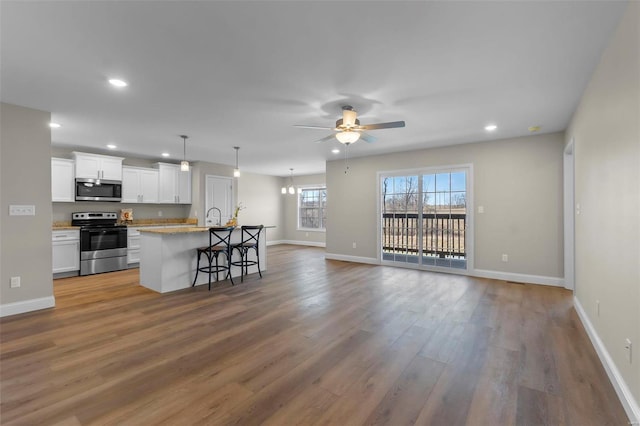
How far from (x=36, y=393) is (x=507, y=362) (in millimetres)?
3572

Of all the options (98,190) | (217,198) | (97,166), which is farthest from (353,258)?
(97,166)

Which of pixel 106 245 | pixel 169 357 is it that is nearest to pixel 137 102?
pixel 169 357

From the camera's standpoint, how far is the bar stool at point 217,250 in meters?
4.66

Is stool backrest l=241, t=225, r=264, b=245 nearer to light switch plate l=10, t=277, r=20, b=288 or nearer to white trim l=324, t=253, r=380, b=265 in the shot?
white trim l=324, t=253, r=380, b=265

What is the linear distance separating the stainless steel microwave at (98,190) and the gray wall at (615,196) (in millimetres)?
7678

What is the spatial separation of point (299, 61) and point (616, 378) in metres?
3.45

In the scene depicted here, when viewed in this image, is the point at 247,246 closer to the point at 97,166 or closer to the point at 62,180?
the point at 97,166

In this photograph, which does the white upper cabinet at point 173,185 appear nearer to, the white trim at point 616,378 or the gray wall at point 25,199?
the gray wall at point 25,199

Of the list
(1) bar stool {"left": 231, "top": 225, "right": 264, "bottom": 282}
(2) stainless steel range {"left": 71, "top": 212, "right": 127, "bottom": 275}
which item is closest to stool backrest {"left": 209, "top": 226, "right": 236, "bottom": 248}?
(1) bar stool {"left": 231, "top": 225, "right": 264, "bottom": 282}

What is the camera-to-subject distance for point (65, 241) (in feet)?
17.5

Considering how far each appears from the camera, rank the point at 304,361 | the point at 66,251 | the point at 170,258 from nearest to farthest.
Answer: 1. the point at 304,361
2. the point at 170,258
3. the point at 66,251

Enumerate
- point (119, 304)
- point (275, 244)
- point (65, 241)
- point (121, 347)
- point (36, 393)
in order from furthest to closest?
point (275, 244) → point (65, 241) → point (119, 304) → point (121, 347) → point (36, 393)

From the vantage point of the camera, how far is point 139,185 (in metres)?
6.54

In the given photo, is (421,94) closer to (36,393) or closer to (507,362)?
(507,362)
